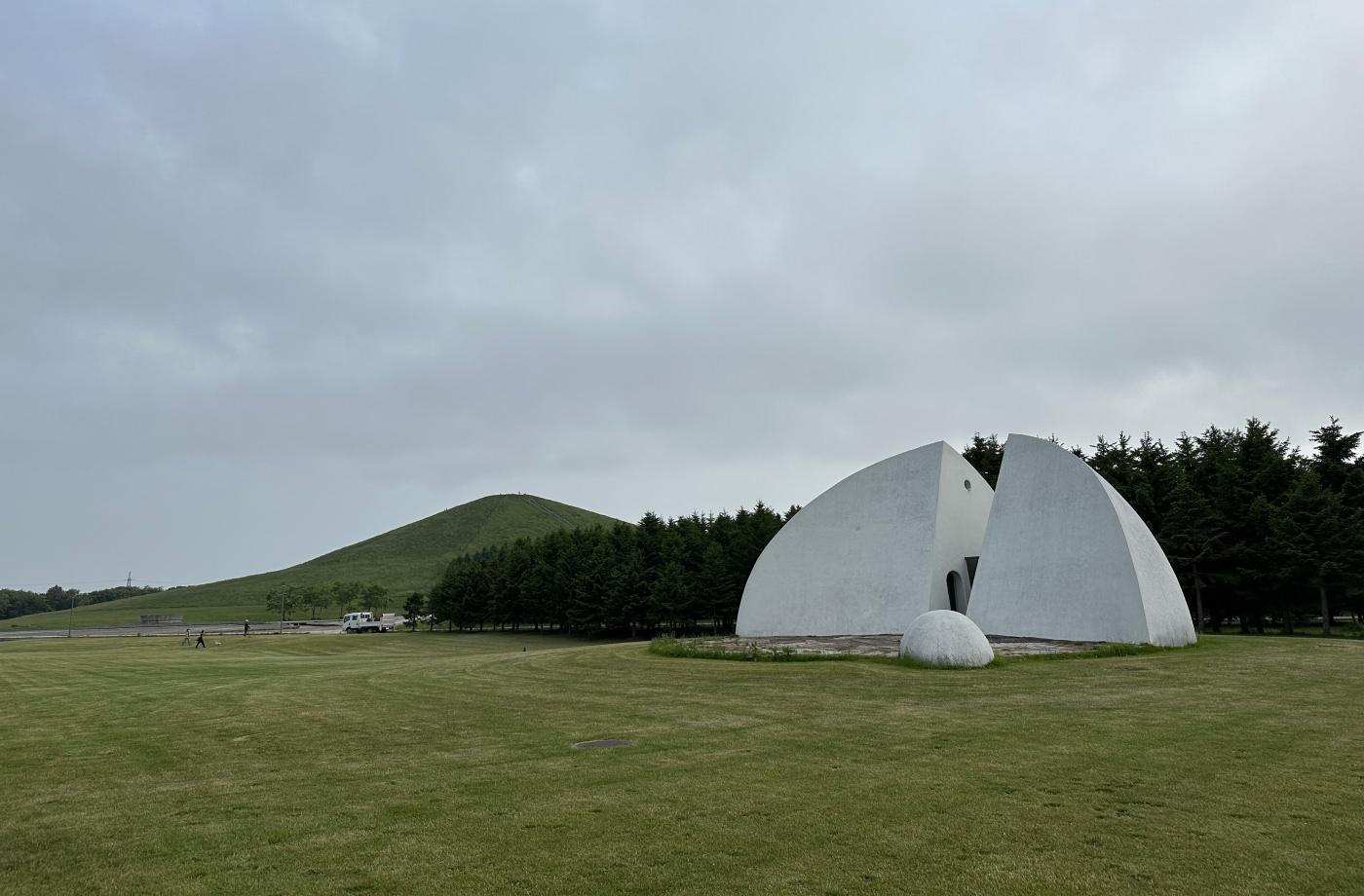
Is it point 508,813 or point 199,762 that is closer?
point 508,813

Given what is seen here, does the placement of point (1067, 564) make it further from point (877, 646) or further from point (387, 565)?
point (387, 565)

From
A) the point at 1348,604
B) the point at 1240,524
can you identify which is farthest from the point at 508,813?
the point at 1348,604

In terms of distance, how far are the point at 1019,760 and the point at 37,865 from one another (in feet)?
30.7

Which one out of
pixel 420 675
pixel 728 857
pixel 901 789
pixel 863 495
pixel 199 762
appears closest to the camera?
pixel 728 857

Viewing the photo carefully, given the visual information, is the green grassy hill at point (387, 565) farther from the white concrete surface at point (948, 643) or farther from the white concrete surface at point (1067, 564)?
the white concrete surface at point (948, 643)

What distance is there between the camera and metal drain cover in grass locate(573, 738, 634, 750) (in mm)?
9445

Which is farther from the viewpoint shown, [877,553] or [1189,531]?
[1189,531]

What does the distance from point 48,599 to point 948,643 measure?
20782 centimetres

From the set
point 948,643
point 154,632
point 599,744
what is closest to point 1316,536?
point 948,643

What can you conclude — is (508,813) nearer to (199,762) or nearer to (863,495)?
(199,762)

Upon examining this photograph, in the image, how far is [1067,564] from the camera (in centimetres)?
2520

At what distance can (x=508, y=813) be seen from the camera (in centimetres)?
648

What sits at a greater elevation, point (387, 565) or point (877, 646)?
point (387, 565)

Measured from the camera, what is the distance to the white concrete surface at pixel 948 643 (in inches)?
706
